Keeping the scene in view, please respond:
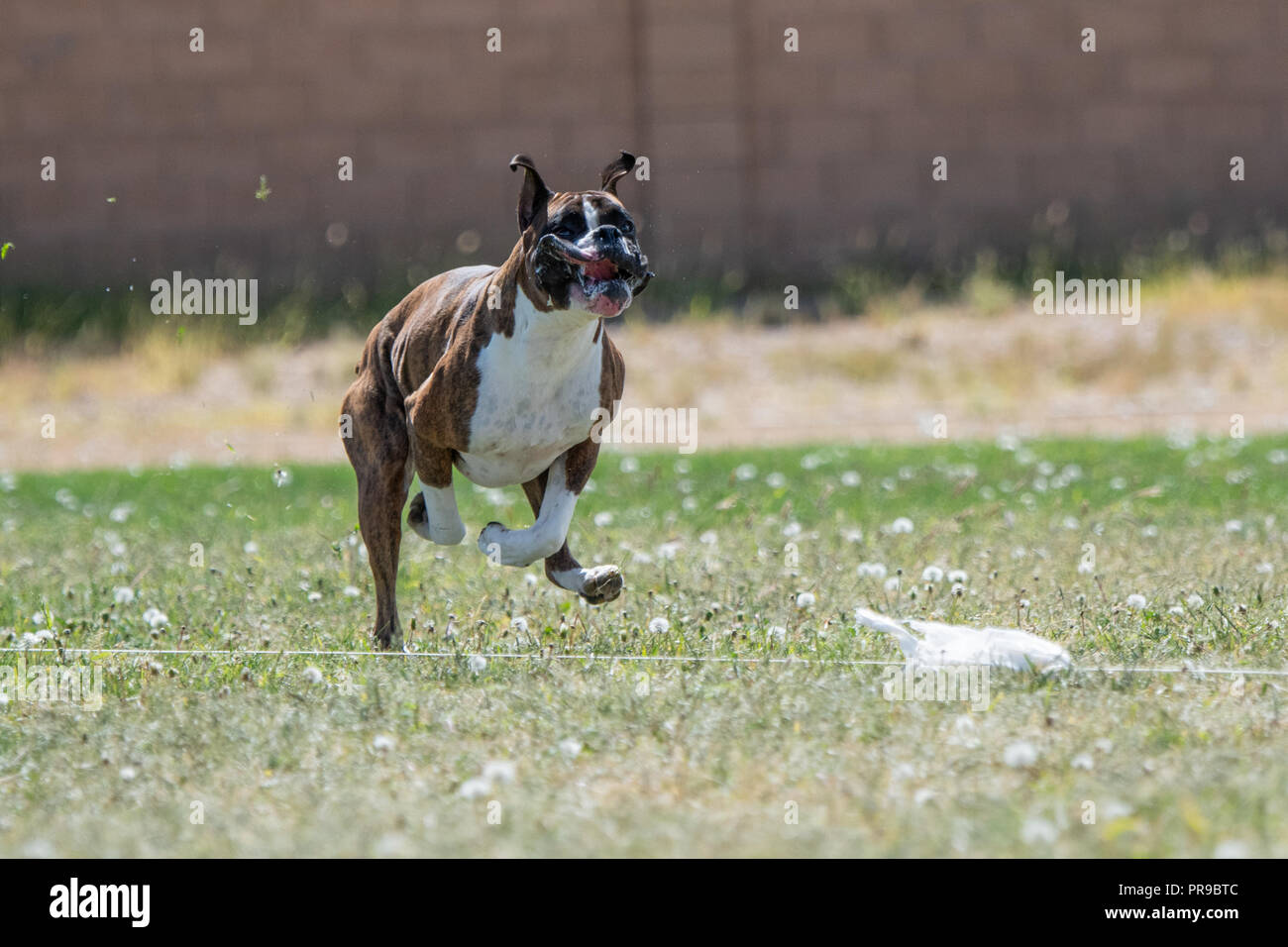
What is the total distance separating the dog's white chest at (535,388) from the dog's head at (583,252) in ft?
0.63

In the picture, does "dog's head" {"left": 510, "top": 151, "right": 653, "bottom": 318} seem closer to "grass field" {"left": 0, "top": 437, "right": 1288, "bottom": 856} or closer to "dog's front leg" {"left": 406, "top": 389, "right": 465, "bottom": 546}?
"dog's front leg" {"left": 406, "top": 389, "right": 465, "bottom": 546}

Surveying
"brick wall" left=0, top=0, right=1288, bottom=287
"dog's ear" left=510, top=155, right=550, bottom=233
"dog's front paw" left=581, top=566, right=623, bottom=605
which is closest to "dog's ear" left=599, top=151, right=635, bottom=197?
"dog's ear" left=510, top=155, right=550, bottom=233

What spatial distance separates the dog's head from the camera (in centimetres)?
487

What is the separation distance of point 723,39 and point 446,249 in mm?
3846

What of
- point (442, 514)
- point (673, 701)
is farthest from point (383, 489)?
point (673, 701)

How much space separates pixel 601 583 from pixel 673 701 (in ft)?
3.03

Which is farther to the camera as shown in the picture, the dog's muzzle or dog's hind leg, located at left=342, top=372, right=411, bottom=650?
dog's hind leg, located at left=342, top=372, right=411, bottom=650

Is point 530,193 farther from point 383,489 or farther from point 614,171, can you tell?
point 383,489

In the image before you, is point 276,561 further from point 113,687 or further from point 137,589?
point 113,687

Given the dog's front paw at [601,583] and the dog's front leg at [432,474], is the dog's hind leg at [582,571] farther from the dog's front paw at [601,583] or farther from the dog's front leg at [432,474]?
the dog's front leg at [432,474]

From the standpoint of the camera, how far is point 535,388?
209 inches

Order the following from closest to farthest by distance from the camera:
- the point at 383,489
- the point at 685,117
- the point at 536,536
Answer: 1. the point at 536,536
2. the point at 383,489
3. the point at 685,117

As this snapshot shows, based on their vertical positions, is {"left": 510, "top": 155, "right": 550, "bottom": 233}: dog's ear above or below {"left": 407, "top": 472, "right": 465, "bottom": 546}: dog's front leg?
above

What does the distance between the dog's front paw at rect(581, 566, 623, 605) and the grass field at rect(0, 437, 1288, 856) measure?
0.53 ft
